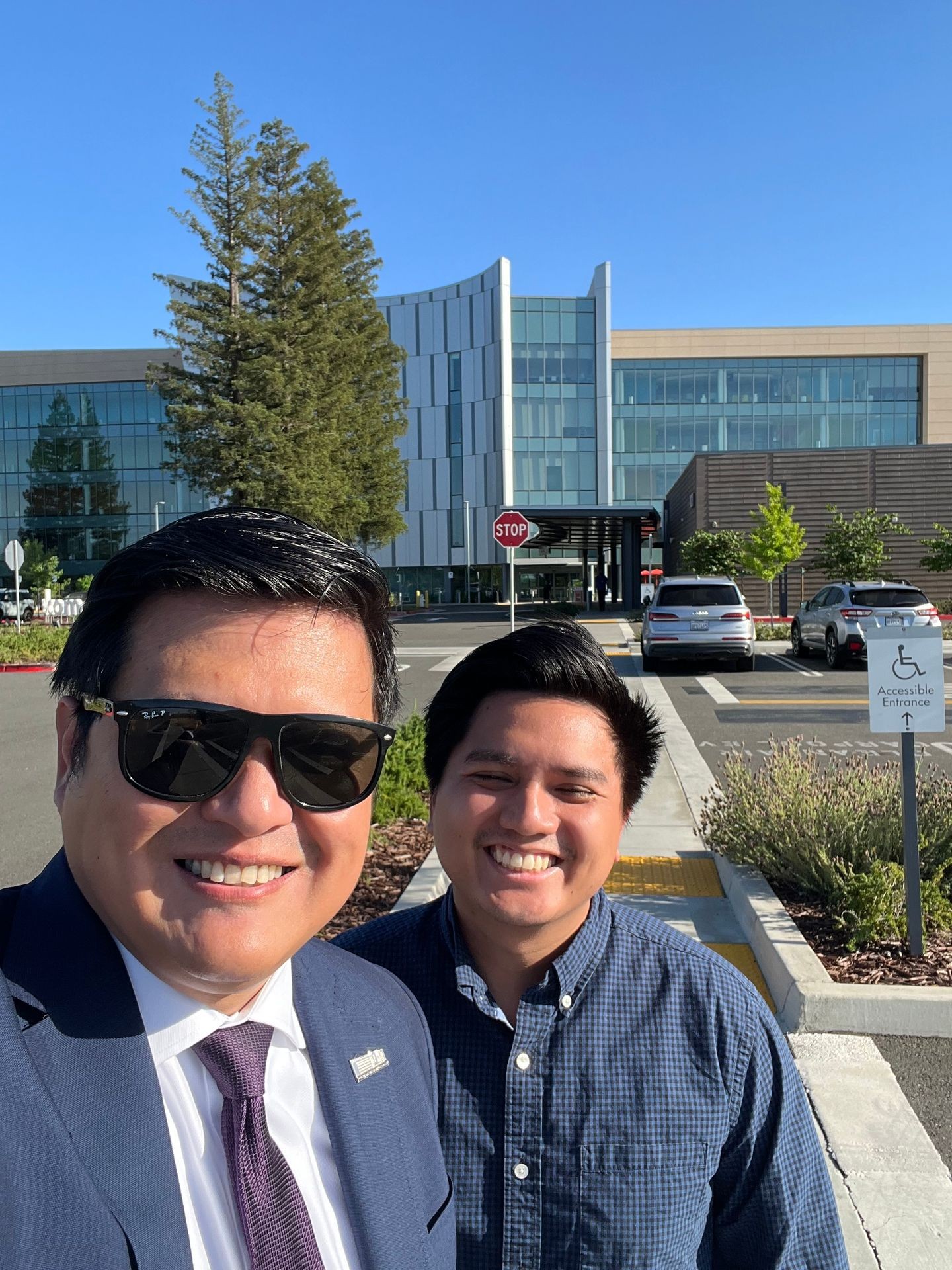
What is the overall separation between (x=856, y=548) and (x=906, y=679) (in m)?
28.7

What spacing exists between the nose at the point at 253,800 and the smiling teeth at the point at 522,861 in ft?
2.01

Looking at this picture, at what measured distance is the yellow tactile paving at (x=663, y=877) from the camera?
550 centimetres

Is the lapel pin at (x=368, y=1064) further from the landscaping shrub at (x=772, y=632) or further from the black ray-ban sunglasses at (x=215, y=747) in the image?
the landscaping shrub at (x=772, y=632)

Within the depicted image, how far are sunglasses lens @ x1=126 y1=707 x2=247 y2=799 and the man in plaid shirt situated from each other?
2.17 feet

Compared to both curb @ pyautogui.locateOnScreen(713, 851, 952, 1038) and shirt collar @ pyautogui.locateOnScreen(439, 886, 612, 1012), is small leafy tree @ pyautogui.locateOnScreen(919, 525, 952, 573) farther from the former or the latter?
shirt collar @ pyautogui.locateOnScreen(439, 886, 612, 1012)

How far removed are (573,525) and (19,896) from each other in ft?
147

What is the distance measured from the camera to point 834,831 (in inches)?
204

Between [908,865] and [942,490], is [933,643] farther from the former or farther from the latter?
[942,490]

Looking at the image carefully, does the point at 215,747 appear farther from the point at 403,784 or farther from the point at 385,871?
the point at 403,784

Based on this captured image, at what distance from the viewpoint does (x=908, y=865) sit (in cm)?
413

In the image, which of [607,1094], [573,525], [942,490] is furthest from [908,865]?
[573,525]

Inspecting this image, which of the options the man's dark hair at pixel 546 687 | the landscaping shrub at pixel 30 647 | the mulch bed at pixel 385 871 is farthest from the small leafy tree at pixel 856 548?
the man's dark hair at pixel 546 687

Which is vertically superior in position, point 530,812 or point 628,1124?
point 530,812

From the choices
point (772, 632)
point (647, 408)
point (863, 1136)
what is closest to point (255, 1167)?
point (863, 1136)
